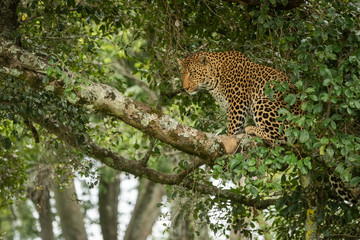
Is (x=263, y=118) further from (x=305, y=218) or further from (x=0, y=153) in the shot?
(x=0, y=153)

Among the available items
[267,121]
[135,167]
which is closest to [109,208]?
[135,167]

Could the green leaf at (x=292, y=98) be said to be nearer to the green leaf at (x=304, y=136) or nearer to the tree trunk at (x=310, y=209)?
the green leaf at (x=304, y=136)

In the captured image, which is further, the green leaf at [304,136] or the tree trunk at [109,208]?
the tree trunk at [109,208]

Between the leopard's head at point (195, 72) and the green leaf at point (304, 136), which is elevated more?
the green leaf at point (304, 136)

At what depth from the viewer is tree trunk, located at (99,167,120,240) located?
15.9 metres

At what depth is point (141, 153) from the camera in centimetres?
1484

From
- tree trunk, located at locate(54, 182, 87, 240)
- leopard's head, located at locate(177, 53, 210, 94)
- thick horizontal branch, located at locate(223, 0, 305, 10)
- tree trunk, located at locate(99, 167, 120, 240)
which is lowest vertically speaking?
tree trunk, located at locate(99, 167, 120, 240)

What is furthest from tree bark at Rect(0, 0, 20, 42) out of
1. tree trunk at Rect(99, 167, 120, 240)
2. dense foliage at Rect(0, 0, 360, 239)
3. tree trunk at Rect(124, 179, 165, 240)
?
tree trunk at Rect(99, 167, 120, 240)

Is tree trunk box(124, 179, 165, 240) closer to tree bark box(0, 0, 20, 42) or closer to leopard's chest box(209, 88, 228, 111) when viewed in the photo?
leopard's chest box(209, 88, 228, 111)

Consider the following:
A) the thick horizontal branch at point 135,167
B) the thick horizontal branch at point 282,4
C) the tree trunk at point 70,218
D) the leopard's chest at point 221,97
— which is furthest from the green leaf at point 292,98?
the tree trunk at point 70,218

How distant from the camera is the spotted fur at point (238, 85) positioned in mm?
7105

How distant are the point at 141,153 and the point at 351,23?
9327 millimetres

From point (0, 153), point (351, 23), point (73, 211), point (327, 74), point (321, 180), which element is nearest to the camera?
point (327, 74)

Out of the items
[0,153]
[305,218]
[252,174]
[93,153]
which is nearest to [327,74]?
[252,174]
